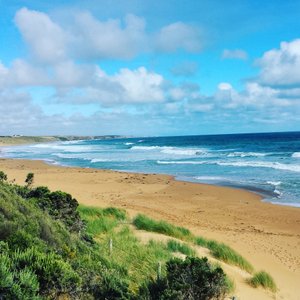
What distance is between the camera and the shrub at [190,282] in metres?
5.75

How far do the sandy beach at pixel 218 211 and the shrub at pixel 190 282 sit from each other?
2.18 metres

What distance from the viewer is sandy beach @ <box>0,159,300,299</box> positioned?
1140 cm

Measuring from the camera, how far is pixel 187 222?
16578 mm

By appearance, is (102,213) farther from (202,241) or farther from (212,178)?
(212,178)

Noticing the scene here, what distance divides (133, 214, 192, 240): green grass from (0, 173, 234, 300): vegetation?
2.07 meters

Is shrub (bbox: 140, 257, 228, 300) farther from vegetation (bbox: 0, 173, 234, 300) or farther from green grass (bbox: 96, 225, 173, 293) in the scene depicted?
green grass (bbox: 96, 225, 173, 293)

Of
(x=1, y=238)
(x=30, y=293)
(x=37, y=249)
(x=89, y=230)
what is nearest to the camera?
(x=30, y=293)

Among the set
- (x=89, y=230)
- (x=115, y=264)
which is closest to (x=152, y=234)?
(x=89, y=230)

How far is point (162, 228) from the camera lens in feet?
42.9

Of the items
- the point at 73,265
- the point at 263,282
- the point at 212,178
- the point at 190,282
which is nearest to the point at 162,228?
the point at 263,282

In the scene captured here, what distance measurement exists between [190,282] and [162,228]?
278 inches

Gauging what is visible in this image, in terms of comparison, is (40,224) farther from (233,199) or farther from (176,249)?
(233,199)

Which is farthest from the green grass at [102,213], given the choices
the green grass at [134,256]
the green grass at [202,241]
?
the green grass at [134,256]

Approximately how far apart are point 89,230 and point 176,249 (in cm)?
287
